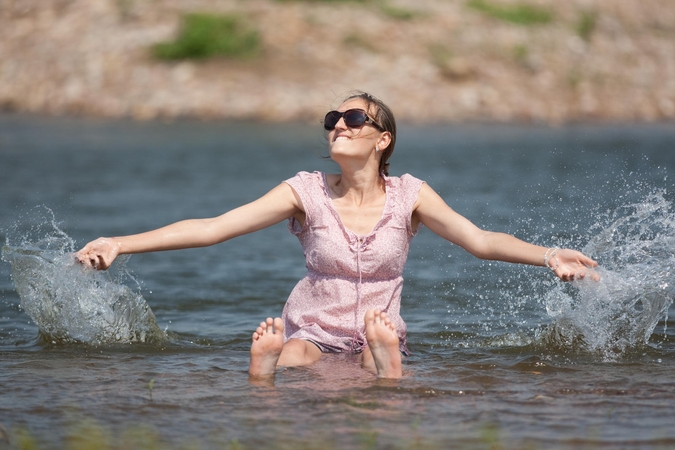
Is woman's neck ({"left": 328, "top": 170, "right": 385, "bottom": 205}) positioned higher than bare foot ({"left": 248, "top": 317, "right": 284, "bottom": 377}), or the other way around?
woman's neck ({"left": 328, "top": 170, "right": 385, "bottom": 205})

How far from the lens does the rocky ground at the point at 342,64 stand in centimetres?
2273

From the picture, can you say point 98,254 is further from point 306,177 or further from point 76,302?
point 76,302

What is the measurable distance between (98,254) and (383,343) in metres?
1.44

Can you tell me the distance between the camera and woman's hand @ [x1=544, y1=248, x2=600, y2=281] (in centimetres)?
456

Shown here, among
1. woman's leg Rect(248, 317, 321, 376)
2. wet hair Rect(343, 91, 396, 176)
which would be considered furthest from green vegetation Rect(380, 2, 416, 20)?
woman's leg Rect(248, 317, 321, 376)

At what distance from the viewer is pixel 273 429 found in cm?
398

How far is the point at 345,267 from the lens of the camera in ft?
16.8

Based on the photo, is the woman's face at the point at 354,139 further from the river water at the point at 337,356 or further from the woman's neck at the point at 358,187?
the river water at the point at 337,356

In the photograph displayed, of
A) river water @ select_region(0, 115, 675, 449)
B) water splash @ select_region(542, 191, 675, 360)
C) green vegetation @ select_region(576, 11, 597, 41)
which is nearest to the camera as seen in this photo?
river water @ select_region(0, 115, 675, 449)

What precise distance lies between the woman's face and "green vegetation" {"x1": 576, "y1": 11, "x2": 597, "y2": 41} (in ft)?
70.0

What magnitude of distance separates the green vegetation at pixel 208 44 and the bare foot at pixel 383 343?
19.7 meters

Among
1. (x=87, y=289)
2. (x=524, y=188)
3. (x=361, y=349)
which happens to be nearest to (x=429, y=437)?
(x=361, y=349)

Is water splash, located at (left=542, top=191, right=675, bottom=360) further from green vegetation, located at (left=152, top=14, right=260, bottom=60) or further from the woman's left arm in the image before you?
green vegetation, located at (left=152, top=14, right=260, bottom=60)

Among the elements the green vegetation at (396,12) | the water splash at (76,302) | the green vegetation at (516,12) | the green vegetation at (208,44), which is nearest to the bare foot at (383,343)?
the water splash at (76,302)
